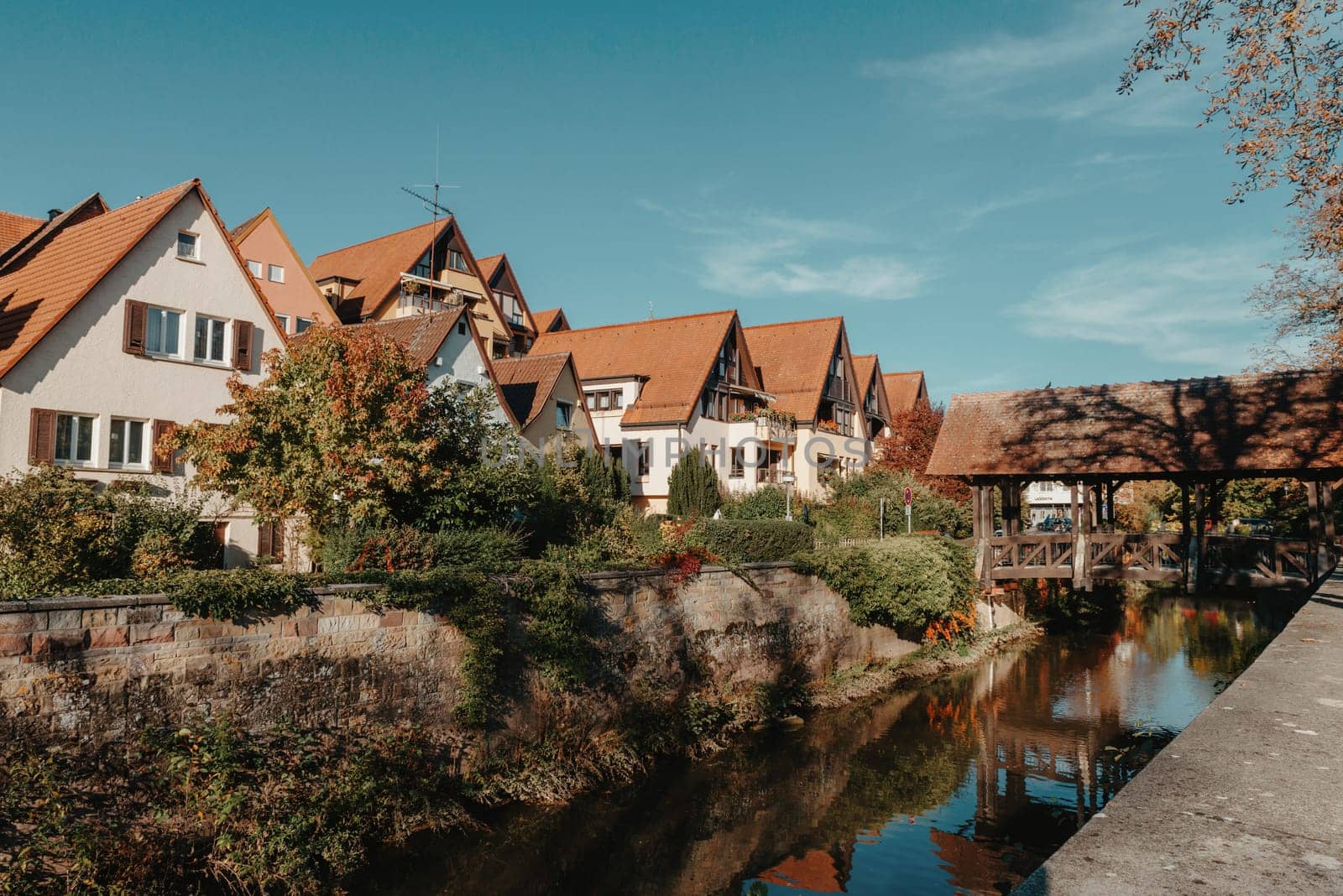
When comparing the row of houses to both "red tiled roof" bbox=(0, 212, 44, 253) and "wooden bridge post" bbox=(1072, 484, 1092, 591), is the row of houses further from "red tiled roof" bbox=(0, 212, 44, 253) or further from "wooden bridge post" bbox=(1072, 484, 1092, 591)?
"wooden bridge post" bbox=(1072, 484, 1092, 591)

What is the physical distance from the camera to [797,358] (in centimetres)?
4181

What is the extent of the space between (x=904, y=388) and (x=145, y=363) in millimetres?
43919

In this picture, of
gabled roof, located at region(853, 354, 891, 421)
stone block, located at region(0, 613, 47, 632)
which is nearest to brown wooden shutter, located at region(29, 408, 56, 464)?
stone block, located at region(0, 613, 47, 632)

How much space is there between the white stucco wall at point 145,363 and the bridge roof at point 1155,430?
17.2 meters

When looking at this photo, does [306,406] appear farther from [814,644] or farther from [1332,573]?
[1332,573]

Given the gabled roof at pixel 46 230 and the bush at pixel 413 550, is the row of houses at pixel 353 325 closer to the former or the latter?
the gabled roof at pixel 46 230

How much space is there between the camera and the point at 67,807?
7.73 metres

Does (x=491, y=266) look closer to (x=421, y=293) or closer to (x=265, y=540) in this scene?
(x=421, y=293)

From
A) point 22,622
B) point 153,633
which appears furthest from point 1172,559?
point 22,622

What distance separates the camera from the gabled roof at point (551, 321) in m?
49.1

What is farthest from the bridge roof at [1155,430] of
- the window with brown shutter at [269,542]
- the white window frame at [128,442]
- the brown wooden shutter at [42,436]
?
the brown wooden shutter at [42,436]

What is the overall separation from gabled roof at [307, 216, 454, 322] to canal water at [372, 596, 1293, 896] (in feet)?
81.2

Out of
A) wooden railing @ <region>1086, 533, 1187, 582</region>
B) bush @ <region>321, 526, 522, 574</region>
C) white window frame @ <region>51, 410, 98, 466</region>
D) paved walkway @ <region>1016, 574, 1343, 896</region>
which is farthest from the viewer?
wooden railing @ <region>1086, 533, 1187, 582</region>

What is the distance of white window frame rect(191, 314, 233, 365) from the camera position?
19344 millimetres
